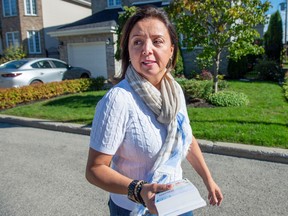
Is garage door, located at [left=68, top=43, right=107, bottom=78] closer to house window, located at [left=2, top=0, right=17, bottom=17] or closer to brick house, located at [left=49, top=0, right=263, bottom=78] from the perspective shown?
brick house, located at [left=49, top=0, right=263, bottom=78]

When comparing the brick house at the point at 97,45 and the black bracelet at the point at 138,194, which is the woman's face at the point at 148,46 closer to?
the black bracelet at the point at 138,194

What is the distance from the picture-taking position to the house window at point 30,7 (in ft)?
82.6

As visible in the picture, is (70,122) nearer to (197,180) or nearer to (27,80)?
(197,180)

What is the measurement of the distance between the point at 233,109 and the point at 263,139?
2430mm

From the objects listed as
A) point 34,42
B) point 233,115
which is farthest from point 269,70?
point 34,42

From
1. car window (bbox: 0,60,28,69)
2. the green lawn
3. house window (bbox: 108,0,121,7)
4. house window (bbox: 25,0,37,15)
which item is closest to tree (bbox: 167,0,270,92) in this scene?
the green lawn

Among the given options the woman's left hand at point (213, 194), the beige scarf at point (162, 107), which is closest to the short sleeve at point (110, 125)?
the beige scarf at point (162, 107)

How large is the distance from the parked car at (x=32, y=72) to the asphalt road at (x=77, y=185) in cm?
642

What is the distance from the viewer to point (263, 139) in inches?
202

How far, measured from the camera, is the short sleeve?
1.39 m

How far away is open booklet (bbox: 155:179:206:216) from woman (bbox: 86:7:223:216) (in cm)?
4

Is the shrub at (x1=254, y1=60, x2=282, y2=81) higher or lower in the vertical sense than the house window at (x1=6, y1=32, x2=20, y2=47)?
lower

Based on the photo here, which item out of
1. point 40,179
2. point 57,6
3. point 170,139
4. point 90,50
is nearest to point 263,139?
point 40,179

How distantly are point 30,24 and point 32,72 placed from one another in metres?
15.5
